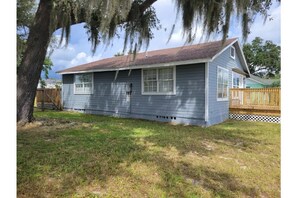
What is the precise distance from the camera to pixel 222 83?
10.2 metres

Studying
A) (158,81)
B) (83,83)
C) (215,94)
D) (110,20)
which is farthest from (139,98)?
(110,20)

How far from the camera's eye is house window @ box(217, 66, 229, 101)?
32.0 ft

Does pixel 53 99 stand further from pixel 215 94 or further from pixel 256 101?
pixel 256 101

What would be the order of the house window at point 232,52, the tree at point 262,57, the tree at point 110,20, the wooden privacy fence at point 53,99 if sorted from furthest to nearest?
the tree at point 262,57 < the wooden privacy fence at point 53,99 < the house window at point 232,52 < the tree at point 110,20

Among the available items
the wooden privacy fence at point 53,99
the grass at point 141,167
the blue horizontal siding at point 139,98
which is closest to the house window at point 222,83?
the blue horizontal siding at point 139,98

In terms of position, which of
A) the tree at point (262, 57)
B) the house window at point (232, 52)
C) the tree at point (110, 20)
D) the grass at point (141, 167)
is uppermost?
the tree at point (262, 57)

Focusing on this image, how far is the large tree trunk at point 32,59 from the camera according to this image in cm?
605

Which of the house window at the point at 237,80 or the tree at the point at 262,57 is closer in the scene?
the house window at the point at 237,80

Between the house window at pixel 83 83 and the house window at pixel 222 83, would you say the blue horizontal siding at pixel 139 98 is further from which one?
the house window at pixel 222 83

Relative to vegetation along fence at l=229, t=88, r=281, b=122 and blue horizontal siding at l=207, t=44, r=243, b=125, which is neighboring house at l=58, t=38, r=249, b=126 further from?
vegetation along fence at l=229, t=88, r=281, b=122

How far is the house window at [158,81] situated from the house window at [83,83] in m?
3.79
